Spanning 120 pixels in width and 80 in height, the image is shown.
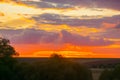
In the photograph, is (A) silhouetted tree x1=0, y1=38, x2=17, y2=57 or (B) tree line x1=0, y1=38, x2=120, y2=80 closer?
(B) tree line x1=0, y1=38, x2=120, y2=80

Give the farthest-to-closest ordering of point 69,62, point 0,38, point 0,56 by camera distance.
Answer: point 0,38 → point 0,56 → point 69,62

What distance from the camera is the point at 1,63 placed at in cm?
6538

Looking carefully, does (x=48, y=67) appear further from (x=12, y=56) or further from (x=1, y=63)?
(x=12, y=56)

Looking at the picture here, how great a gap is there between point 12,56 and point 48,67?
545 inches

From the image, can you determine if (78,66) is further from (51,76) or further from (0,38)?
(0,38)

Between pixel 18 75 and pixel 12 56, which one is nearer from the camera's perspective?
pixel 18 75

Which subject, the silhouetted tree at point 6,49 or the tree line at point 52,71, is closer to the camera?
the tree line at point 52,71

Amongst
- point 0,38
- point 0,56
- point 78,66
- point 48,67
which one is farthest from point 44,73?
point 0,38

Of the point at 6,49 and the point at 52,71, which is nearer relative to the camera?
the point at 52,71

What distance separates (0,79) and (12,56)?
383 inches

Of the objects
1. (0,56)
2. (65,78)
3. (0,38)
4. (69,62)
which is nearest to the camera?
(65,78)

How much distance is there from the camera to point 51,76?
5894 centimetres

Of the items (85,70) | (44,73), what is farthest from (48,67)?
(85,70)

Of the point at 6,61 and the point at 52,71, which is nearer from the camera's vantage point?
the point at 52,71
